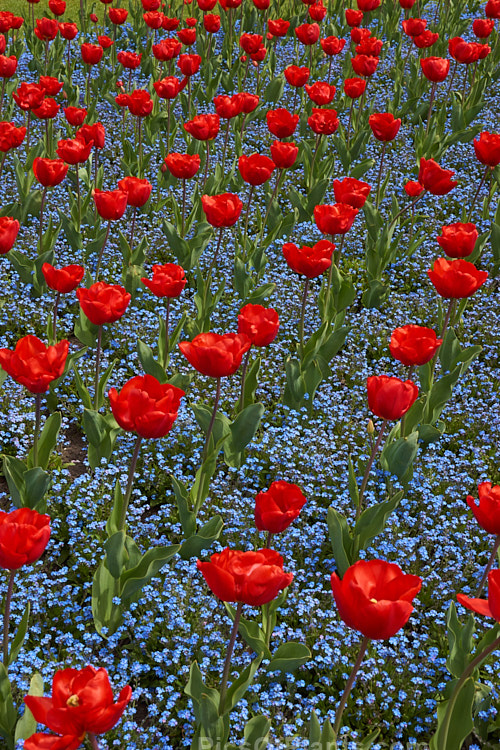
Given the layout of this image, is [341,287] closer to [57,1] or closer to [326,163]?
[326,163]

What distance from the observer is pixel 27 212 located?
5.76m

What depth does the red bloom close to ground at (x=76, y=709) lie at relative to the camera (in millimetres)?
1665

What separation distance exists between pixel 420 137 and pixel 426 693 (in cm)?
520

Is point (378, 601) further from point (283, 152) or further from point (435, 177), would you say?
point (283, 152)

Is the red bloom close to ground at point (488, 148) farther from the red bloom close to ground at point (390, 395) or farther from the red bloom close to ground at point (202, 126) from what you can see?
the red bloom close to ground at point (390, 395)

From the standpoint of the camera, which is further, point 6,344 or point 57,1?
point 57,1

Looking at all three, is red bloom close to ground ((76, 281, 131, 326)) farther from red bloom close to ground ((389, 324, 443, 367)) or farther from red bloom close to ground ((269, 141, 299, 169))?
red bloom close to ground ((269, 141, 299, 169))

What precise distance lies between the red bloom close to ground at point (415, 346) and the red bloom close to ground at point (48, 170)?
92.6 inches

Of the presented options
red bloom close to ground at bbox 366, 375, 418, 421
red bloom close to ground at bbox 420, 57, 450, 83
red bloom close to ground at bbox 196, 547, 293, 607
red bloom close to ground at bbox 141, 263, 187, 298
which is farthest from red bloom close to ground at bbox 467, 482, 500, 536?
red bloom close to ground at bbox 420, 57, 450, 83

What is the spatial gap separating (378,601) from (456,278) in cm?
207

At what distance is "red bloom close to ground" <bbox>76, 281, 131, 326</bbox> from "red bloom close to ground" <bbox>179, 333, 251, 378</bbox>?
1.83 ft

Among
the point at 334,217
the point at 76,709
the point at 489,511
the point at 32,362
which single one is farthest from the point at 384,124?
the point at 76,709

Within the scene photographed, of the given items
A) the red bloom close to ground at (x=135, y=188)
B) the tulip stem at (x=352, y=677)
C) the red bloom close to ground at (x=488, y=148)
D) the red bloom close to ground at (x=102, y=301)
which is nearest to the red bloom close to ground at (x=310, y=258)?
the red bloom close to ground at (x=102, y=301)

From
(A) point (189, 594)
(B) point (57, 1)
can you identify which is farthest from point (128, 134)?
(A) point (189, 594)
